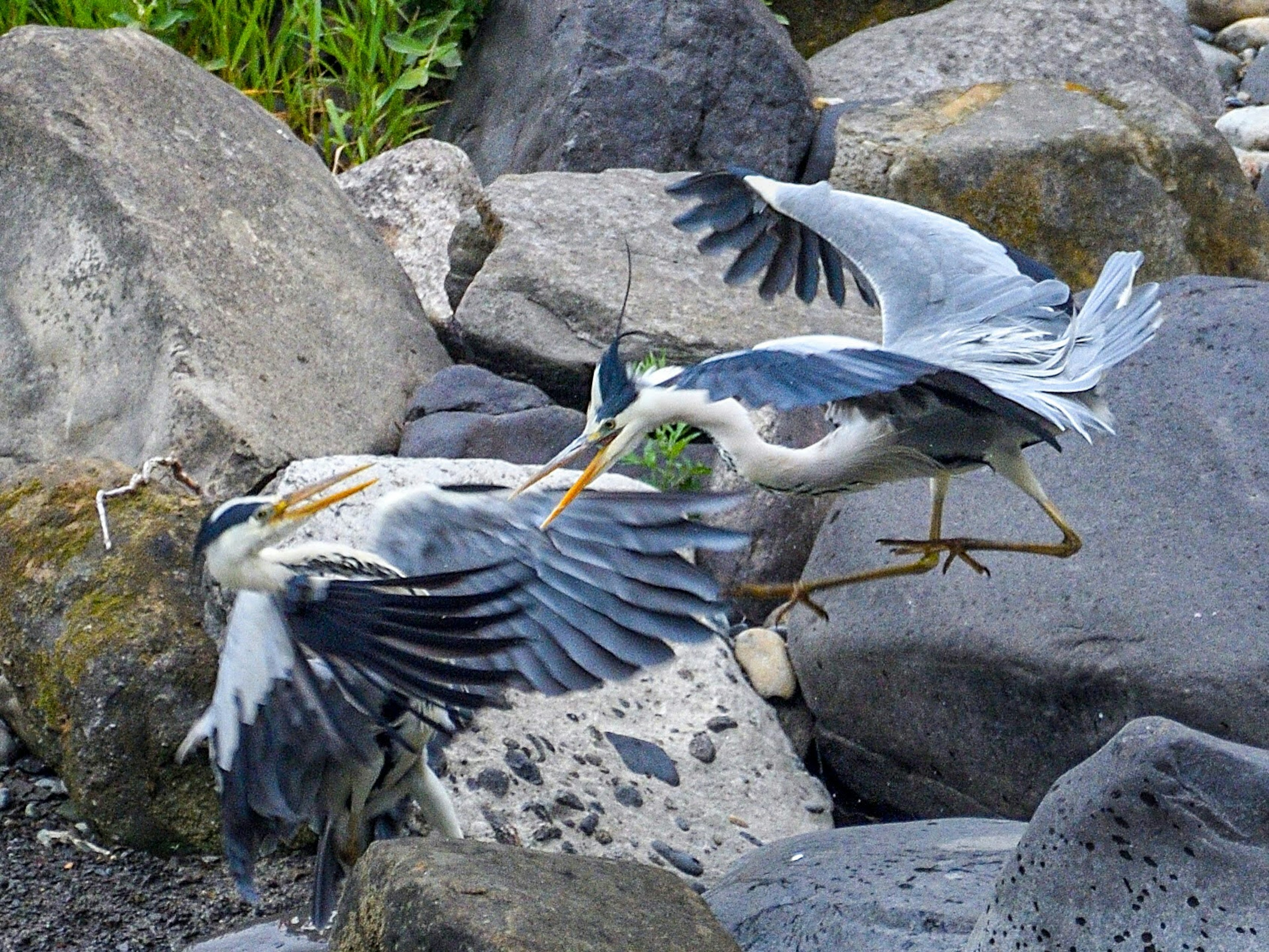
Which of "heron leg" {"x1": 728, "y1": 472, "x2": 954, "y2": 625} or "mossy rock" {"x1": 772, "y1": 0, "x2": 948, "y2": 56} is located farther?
"mossy rock" {"x1": 772, "y1": 0, "x2": 948, "y2": 56}

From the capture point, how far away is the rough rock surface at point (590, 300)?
18.1ft

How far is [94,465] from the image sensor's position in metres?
4.56

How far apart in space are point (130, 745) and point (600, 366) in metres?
1.45

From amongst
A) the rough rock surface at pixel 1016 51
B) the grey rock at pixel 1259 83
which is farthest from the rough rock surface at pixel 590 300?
the grey rock at pixel 1259 83

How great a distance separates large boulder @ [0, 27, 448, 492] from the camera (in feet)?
16.5

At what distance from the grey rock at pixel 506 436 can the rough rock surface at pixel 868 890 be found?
175 cm

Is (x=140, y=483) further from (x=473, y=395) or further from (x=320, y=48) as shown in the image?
(x=320, y=48)

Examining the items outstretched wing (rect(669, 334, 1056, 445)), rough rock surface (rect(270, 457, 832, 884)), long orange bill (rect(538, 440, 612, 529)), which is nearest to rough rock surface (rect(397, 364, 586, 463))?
rough rock surface (rect(270, 457, 832, 884))

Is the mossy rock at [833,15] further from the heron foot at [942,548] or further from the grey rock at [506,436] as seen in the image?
the heron foot at [942,548]

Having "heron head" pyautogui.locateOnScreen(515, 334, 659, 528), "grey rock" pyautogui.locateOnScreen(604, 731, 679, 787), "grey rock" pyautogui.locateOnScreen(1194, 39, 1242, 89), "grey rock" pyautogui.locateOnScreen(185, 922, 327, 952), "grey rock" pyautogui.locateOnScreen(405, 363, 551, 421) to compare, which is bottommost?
"grey rock" pyautogui.locateOnScreen(1194, 39, 1242, 89)

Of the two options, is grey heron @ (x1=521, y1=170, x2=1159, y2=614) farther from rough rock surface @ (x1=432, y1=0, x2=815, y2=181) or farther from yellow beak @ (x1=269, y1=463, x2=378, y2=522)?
rough rock surface @ (x1=432, y1=0, x2=815, y2=181)

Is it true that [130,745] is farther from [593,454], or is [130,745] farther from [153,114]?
[153,114]

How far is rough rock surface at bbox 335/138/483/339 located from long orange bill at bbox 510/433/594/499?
9.59ft

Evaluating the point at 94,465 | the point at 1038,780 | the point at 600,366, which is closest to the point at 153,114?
the point at 94,465
